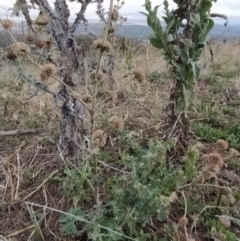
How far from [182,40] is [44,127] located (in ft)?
3.92

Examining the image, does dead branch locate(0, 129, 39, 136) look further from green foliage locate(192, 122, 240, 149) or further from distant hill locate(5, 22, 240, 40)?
green foliage locate(192, 122, 240, 149)

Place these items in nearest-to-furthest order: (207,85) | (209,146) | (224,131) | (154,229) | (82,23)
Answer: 1. (154,229)
2. (82,23)
3. (209,146)
4. (224,131)
5. (207,85)

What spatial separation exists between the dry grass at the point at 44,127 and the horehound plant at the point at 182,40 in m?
0.29

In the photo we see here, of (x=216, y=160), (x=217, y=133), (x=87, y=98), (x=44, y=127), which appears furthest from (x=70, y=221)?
(x=217, y=133)

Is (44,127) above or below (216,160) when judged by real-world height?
below

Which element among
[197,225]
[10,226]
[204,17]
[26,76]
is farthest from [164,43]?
[10,226]

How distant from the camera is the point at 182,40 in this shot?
2395 mm

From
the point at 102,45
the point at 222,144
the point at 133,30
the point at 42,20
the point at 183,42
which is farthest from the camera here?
the point at 133,30

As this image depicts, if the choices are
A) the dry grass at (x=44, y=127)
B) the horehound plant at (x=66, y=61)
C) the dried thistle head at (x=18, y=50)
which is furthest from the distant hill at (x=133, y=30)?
the dried thistle head at (x=18, y=50)

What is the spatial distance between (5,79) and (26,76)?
2376 millimetres

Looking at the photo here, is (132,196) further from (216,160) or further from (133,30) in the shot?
(133,30)

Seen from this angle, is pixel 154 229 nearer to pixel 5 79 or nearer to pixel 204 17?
pixel 204 17

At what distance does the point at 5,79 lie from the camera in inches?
176

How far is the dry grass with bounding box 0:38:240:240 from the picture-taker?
225 cm
